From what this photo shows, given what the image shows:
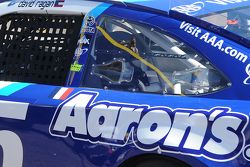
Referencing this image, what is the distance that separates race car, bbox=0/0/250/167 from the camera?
2613mm

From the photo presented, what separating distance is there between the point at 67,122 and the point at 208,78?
933 mm

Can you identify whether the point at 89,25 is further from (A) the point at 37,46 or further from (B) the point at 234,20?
(B) the point at 234,20

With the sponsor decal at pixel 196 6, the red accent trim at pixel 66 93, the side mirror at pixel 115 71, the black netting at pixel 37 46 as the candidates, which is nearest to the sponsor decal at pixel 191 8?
the sponsor decal at pixel 196 6

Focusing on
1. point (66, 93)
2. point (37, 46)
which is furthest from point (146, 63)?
point (37, 46)

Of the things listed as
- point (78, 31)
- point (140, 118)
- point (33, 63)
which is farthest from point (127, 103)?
point (33, 63)

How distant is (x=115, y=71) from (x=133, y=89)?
0.66 feet

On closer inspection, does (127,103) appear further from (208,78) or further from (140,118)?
(208,78)

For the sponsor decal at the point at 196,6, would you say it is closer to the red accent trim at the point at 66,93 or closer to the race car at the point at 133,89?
the race car at the point at 133,89

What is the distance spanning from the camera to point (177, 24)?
9.34 ft

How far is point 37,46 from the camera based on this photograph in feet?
11.3

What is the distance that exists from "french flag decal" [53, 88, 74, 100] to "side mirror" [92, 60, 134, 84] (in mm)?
209

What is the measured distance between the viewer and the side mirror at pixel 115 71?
299 cm

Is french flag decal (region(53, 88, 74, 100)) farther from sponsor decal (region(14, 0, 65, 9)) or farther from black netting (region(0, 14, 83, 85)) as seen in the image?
sponsor decal (region(14, 0, 65, 9))

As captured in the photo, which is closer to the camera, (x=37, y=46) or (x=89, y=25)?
(x=89, y=25)
